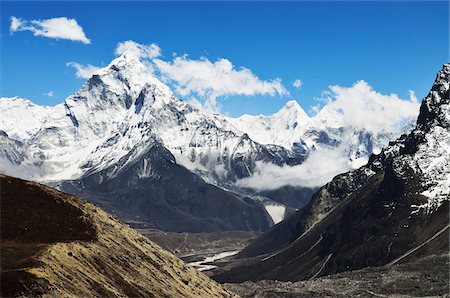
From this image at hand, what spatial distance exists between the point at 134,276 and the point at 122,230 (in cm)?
2220

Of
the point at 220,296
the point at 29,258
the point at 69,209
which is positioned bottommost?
the point at 220,296

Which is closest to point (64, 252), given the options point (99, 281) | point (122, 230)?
point (99, 281)

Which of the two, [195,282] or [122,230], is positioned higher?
[122,230]

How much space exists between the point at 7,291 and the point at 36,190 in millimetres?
43973

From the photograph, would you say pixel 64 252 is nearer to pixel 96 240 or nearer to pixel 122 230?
pixel 96 240

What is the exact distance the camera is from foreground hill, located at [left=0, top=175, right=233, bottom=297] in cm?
10188

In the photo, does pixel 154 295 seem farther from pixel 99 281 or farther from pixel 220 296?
pixel 220 296

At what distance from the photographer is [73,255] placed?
116875 mm

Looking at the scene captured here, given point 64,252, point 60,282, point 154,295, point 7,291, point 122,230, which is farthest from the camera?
point 122,230

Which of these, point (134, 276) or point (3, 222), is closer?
point (3, 222)

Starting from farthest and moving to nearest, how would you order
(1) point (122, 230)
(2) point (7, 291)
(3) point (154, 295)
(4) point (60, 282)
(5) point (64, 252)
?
(1) point (122, 230)
(3) point (154, 295)
(5) point (64, 252)
(4) point (60, 282)
(2) point (7, 291)

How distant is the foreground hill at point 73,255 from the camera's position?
102 m

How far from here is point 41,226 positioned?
121 metres

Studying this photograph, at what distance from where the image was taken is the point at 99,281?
116m
